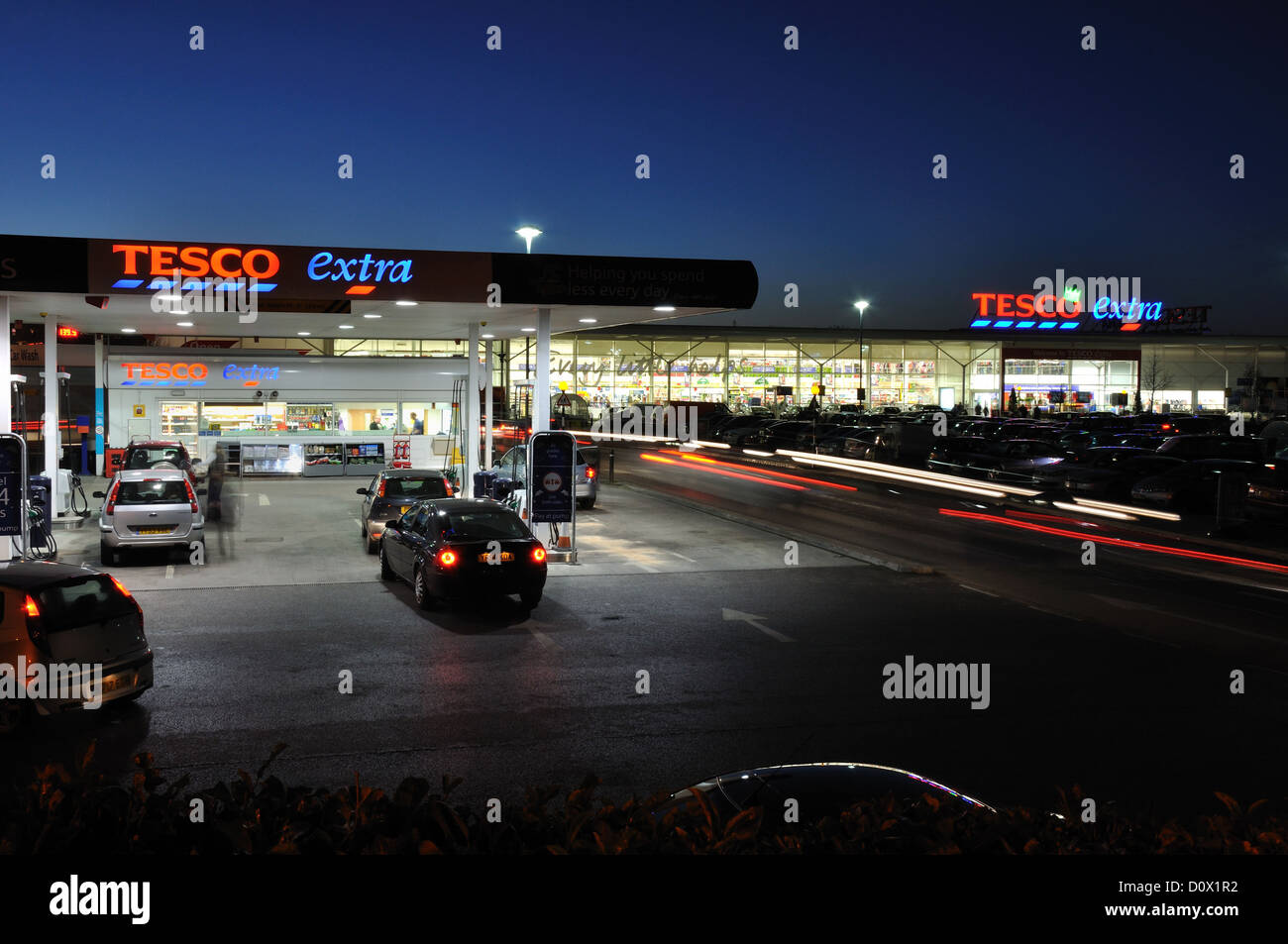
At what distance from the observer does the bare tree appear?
82.1 meters

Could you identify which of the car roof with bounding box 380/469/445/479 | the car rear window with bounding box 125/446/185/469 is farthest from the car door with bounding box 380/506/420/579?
the car rear window with bounding box 125/446/185/469

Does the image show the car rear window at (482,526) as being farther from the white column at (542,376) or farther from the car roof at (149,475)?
the car roof at (149,475)

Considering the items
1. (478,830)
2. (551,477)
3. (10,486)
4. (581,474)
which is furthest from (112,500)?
(478,830)

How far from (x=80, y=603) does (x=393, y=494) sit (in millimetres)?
10509

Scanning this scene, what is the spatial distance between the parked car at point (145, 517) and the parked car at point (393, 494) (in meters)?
2.83

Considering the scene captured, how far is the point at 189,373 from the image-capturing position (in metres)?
33.8

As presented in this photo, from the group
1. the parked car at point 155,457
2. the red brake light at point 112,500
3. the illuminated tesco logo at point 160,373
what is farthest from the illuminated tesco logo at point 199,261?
the illuminated tesco logo at point 160,373

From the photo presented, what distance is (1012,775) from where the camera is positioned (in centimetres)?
813

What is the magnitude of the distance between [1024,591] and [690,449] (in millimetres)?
33703

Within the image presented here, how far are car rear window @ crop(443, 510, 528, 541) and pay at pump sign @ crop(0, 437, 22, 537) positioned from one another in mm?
7738

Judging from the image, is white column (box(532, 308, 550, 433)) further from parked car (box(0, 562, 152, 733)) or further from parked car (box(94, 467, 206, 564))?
parked car (box(0, 562, 152, 733))
